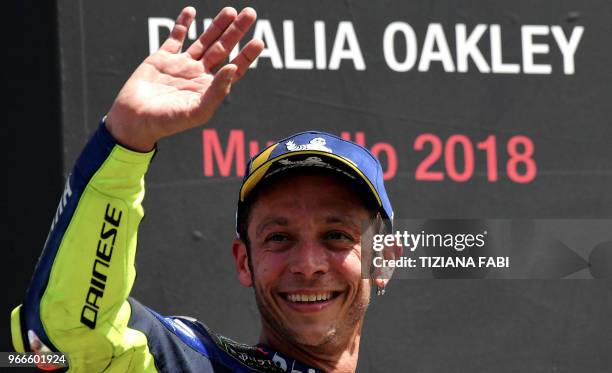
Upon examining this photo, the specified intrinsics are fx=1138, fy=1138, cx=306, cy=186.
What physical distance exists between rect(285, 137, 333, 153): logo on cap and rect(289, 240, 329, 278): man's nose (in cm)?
18

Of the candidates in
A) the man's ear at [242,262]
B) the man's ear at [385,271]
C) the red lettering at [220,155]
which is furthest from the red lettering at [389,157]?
the man's ear at [242,262]

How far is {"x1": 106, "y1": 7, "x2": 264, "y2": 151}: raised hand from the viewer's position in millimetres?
1805

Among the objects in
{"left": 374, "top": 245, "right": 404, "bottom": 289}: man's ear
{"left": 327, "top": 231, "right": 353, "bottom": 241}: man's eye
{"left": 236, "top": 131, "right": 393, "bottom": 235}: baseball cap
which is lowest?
{"left": 374, "top": 245, "right": 404, "bottom": 289}: man's ear

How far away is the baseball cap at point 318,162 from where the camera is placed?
2139 mm

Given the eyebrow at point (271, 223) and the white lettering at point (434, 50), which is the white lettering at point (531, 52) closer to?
the white lettering at point (434, 50)

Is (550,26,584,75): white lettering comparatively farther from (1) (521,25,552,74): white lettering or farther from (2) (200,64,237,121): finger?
(2) (200,64,237,121): finger

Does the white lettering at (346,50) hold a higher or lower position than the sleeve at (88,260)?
higher

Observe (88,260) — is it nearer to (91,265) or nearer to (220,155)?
(91,265)

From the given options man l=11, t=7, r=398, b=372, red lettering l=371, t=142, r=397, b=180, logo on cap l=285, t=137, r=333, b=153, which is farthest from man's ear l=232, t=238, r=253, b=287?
red lettering l=371, t=142, r=397, b=180

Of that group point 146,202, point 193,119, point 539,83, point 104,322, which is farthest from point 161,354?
point 539,83

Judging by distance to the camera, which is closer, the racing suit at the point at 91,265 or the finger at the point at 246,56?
the racing suit at the point at 91,265

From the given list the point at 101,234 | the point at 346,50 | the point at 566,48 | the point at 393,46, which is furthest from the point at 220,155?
the point at 101,234

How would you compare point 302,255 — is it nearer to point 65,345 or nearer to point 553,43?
point 65,345

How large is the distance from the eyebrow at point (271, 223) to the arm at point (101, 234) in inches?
14.4
